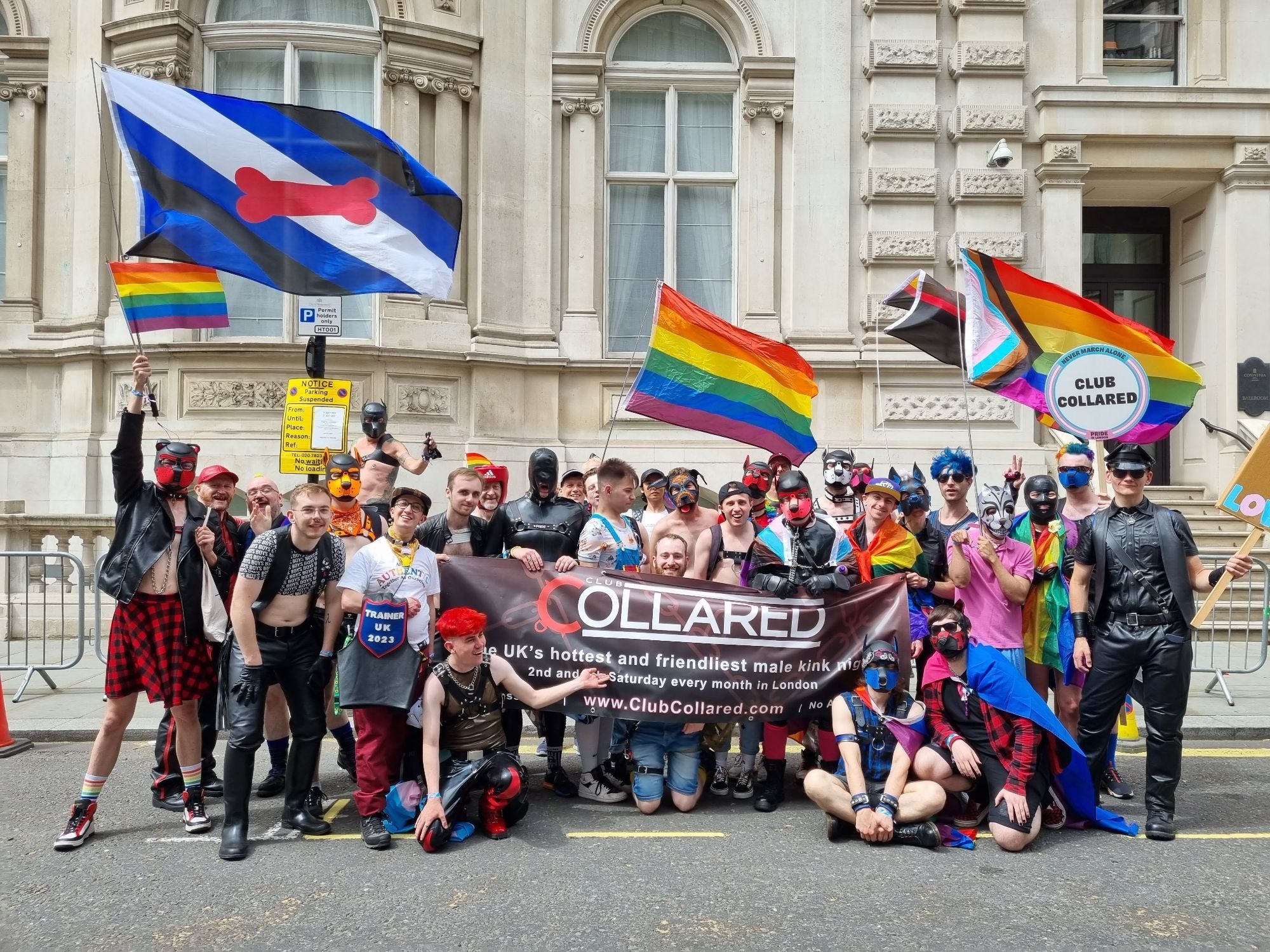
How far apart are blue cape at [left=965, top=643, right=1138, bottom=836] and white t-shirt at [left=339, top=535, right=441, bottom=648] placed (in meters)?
3.06

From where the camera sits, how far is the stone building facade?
12812 millimetres

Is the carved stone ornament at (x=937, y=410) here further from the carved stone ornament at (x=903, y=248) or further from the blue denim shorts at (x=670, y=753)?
the blue denim shorts at (x=670, y=753)

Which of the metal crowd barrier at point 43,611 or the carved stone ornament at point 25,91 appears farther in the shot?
the carved stone ornament at point 25,91

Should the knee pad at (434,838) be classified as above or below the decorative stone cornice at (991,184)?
below

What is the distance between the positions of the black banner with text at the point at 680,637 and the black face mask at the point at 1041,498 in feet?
3.28

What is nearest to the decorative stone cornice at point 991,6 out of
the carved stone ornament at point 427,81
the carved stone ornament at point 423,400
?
the carved stone ornament at point 427,81

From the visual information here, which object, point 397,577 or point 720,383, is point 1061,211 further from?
point 397,577

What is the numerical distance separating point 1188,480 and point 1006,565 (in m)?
9.31

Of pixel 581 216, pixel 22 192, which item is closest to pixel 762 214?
pixel 581 216

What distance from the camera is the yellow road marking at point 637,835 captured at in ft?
18.0

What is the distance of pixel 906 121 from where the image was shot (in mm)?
13156

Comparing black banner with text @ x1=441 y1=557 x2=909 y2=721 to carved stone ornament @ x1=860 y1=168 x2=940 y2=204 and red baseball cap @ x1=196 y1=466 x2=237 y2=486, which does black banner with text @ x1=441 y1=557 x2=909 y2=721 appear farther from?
carved stone ornament @ x1=860 y1=168 x2=940 y2=204

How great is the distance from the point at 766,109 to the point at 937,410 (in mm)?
4569

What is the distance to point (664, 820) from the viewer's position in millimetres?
5805
